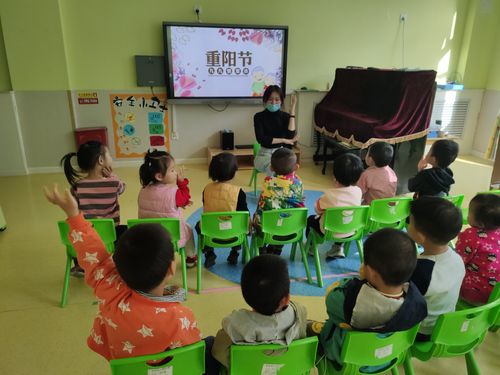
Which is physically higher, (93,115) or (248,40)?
(248,40)

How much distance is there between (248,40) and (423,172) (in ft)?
10.2

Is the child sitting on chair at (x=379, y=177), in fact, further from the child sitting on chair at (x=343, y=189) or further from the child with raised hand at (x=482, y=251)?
the child with raised hand at (x=482, y=251)

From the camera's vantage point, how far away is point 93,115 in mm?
4934

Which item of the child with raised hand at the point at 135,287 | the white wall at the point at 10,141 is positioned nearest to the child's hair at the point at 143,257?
the child with raised hand at the point at 135,287

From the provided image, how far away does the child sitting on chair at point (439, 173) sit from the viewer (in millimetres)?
2730

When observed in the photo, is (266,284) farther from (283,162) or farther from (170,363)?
(283,162)

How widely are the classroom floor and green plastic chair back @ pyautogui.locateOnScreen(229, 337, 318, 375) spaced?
956 mm

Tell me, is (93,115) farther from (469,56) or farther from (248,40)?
(469,56)

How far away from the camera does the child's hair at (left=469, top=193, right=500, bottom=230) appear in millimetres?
1880

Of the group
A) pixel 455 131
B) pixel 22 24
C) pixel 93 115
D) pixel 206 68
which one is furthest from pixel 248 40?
pixel 455 131

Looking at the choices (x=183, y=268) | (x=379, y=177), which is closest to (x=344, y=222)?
(x=379, y=177)

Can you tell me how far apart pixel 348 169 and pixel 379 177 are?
590 mm

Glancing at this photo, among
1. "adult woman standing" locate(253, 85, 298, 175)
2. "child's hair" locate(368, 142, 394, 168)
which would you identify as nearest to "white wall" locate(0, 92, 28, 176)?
"adult woman standing" locate(253, 85, 298, 175)

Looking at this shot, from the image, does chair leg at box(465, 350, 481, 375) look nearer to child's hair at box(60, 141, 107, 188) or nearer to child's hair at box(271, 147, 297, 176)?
child's hair at box(271, 147, 297, 176)
